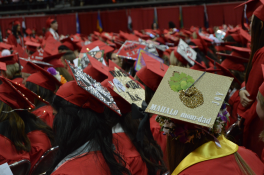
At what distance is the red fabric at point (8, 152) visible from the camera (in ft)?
6.93

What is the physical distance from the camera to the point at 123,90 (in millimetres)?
1858

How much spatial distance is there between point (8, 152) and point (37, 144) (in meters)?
0.31

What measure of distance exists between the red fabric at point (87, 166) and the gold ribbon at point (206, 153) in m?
0.40

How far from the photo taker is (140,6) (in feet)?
63.5

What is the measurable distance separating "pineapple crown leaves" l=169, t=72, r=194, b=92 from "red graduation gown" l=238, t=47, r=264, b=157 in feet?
2.98

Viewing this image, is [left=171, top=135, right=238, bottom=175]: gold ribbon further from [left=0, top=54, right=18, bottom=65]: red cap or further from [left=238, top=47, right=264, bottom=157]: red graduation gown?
[left=0, top=54, right=18, bottom=65]: red cap

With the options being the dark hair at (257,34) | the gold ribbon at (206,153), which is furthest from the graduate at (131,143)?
the dark hair at (257,34)

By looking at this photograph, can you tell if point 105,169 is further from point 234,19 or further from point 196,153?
point 234,19

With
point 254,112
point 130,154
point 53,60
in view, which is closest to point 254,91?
point 254,112

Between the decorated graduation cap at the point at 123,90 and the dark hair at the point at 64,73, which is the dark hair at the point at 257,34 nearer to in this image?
the decorated graduation cap at the point at 123,90

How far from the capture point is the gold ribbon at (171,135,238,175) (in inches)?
51.6

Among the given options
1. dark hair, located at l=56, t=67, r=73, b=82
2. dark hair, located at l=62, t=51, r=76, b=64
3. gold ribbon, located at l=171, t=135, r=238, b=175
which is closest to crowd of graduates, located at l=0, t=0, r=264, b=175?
gold ribbon, located at l=171, t=135, r=238, b=175

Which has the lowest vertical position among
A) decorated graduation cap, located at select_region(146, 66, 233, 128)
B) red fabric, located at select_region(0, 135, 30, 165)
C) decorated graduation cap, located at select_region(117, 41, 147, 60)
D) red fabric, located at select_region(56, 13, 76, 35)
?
red fabric, located at select_region(56, 13, 76, 35)

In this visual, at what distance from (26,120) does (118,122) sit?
0.99m
